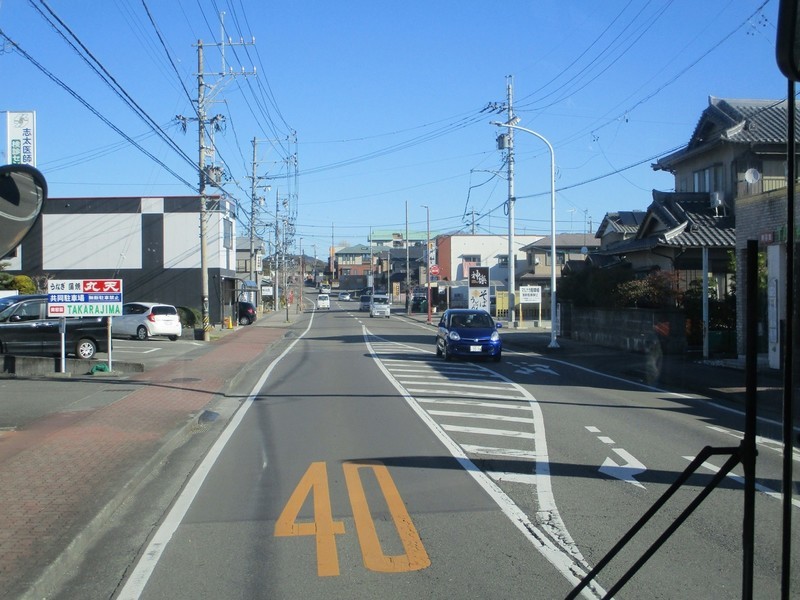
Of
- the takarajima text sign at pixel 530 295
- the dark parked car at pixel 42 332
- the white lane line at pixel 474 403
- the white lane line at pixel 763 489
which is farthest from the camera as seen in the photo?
the takarajima text sign at pixel 530 295

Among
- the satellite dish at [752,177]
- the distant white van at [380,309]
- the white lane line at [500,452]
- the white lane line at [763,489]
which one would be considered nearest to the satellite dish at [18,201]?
the white lane line at [500,452]

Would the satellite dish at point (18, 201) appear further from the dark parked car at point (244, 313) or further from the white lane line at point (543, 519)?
the dark parked car at point (244, 313)

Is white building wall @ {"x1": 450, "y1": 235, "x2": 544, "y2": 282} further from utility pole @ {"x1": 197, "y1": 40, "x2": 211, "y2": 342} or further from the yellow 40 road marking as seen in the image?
the yellow 40 road marking

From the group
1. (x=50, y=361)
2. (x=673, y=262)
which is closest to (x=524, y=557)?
(x=50, y=361)

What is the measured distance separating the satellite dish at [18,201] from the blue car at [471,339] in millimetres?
19046

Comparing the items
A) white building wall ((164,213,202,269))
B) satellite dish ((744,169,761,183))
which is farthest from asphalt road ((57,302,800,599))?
white building wall ((164,213,202,269))

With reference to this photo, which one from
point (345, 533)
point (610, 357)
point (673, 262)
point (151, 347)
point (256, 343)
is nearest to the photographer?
point (345, 533)

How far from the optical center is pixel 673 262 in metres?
28.8

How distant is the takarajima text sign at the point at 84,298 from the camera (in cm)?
2020

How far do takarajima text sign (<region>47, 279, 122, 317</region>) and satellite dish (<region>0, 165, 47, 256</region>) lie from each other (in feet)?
49.3

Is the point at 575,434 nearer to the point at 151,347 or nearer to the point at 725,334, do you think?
the point at 725,334

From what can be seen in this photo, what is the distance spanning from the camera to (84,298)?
20469 millimetres

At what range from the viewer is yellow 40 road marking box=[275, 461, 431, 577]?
19.8ft

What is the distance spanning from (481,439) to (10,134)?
11.9 meters
